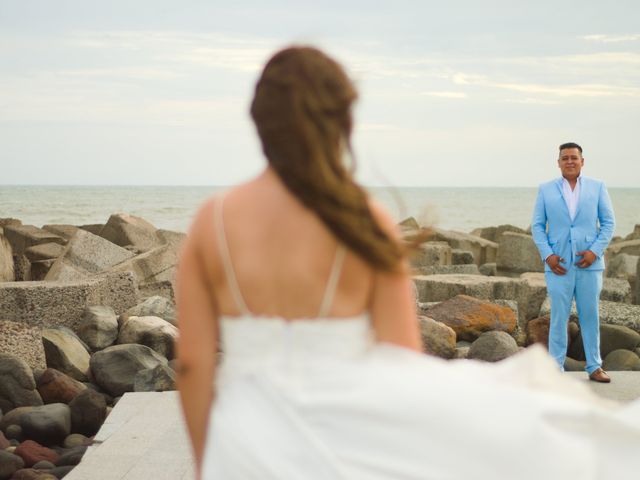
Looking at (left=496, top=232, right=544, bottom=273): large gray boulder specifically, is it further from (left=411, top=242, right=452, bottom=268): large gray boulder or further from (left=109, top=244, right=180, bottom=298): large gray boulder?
(left=109, top=244, right=180, bottom=298): large gray boulder

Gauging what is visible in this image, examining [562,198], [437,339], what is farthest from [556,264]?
[437,339]

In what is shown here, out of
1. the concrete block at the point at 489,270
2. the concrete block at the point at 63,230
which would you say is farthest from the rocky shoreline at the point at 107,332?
the concrete block at the point at 63,230

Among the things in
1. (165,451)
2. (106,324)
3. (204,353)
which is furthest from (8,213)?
(204,353)

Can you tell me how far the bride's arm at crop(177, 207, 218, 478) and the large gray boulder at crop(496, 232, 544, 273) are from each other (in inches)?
637

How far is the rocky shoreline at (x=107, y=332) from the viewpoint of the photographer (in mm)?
7234

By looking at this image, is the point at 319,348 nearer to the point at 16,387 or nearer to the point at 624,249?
the point at 16,387

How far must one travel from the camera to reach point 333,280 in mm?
2199

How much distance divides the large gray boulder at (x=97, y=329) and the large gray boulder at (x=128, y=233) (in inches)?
338

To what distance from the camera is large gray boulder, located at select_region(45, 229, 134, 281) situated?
41.9 ft

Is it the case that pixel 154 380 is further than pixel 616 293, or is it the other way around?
pixel 616 293

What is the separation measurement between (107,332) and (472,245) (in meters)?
13.9

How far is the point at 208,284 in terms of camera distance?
7.54 ft

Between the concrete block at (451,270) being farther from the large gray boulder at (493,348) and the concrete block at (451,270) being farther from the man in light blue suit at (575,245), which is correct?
Result: the man in light blue suit at (575,245)

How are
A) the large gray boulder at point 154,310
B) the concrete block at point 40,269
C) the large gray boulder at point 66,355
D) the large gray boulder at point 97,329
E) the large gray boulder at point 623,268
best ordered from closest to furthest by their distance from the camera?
the large gray boulder at point 66,355, the large gray boulder at point 97,329, the large gray boulder at point 154,310, the concrete block at point 40,269, the large gray boulder at point 623,268
